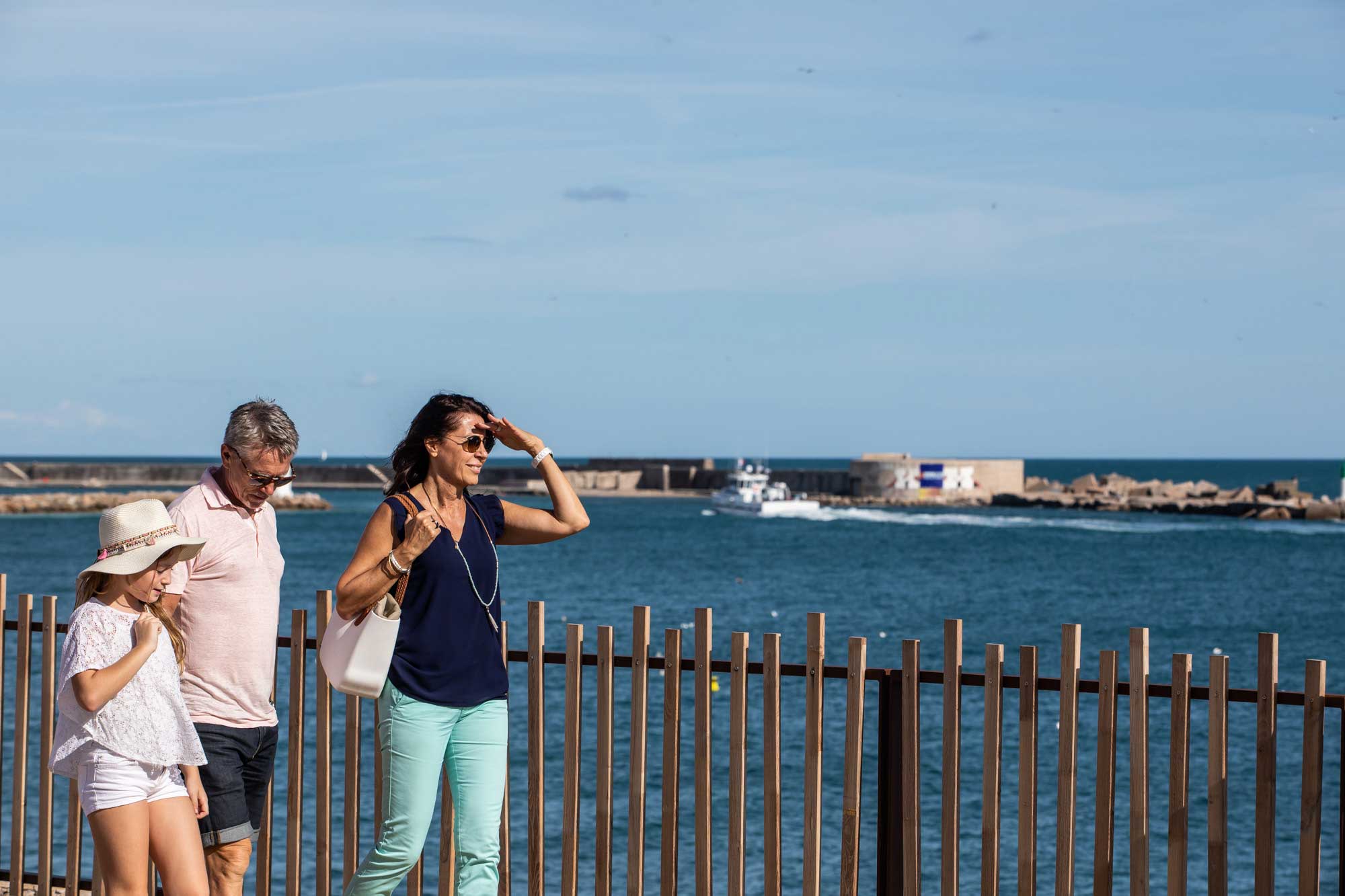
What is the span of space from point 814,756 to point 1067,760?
0.83 meters

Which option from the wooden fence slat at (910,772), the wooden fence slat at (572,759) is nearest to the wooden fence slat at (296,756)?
the wooden fence slat at (572,759)

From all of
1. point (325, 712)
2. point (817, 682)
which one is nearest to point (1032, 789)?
point (817, 682)

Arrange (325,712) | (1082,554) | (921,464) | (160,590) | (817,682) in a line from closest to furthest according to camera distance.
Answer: (160,590) → (817,682) → (325,712) → (1082,554) → (921,464)

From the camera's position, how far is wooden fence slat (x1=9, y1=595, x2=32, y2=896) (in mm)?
6043

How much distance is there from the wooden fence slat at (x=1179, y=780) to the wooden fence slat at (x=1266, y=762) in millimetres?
208

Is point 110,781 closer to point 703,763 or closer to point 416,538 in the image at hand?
point 416,538

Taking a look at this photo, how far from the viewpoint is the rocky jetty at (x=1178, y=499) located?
323 ft

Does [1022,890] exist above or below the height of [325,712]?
below

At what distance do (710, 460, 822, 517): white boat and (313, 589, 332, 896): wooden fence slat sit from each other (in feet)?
328

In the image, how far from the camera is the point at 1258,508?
9875 cm

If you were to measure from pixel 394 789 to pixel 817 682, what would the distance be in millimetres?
1390

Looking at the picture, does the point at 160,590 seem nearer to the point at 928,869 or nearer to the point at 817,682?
the point at 817,682

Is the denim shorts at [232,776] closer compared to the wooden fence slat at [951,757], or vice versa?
the denim shorts at [232,776]

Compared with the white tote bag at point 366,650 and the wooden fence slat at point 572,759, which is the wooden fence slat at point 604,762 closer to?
the wooden fence slat at point 572,759
